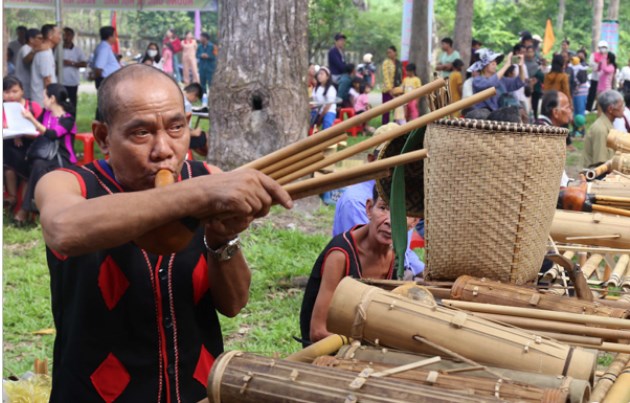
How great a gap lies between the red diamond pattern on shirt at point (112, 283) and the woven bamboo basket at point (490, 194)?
97 centimetres

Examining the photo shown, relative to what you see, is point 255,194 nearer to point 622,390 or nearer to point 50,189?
point 50,189

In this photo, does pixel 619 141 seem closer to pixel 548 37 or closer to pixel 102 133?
pixel 102 133

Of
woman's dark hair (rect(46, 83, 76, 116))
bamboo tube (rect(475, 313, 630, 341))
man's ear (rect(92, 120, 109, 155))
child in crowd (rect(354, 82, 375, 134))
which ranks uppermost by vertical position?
man's ear (rect(92, 120, 109, 155))

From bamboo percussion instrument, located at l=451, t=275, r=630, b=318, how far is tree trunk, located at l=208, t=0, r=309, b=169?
547cm

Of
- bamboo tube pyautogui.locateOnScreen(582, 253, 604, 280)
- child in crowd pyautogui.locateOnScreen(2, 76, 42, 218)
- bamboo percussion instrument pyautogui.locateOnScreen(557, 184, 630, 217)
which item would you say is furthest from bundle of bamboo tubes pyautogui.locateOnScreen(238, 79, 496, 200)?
child in crowd pyautogui.locateOnScreen(2, 76, 42, 218)

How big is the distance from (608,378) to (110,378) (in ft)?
3.86

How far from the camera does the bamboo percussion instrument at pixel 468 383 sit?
193 centimetres

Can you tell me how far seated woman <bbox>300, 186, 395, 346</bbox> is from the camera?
386 cm

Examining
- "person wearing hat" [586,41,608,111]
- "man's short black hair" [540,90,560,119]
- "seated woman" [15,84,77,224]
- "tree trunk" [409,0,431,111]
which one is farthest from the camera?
"person wearing hat" [586,41,608,111]

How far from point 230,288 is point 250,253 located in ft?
16.4

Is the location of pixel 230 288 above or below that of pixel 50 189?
below

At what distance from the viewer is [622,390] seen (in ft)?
7.11

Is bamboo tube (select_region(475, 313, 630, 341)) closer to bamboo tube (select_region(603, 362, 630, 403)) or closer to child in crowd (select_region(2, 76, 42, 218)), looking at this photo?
bamboo tube (select_region(603, 362, 630, 403))

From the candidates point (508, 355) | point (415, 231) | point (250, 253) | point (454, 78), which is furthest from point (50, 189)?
point (454, 78)
